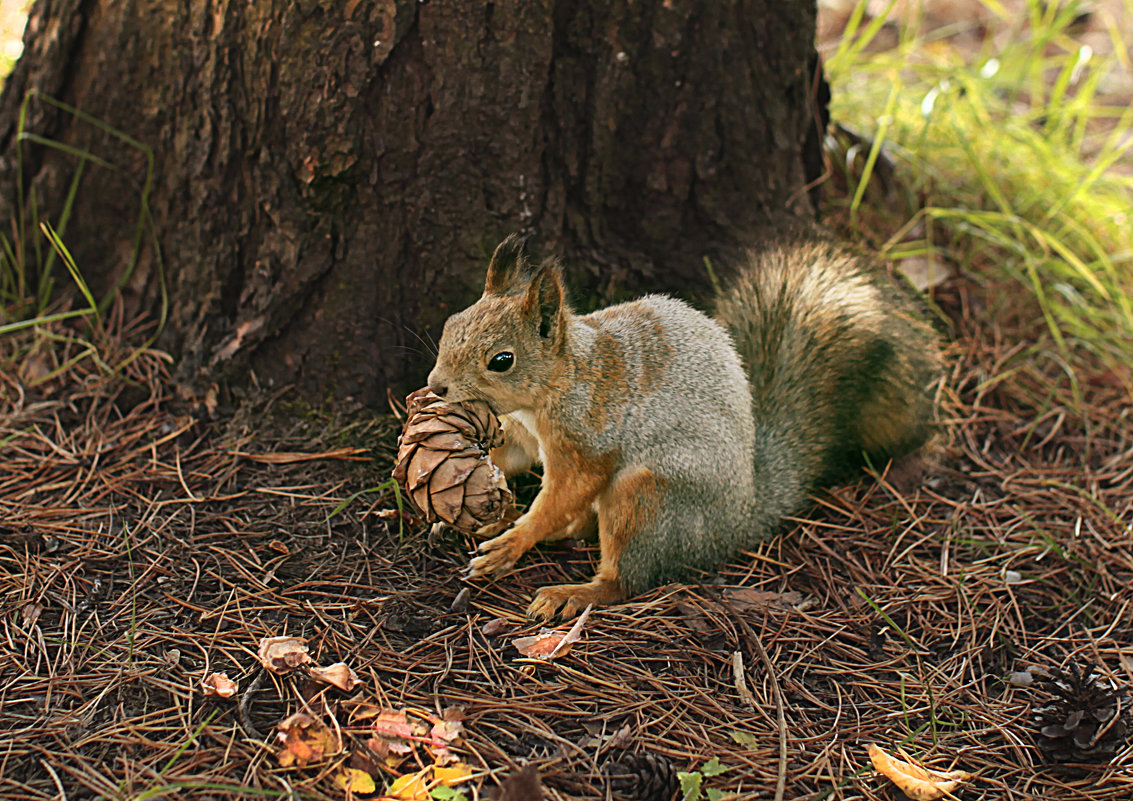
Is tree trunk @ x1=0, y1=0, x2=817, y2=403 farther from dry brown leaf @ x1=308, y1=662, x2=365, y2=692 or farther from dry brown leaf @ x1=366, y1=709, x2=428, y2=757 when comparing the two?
dry brown leaf @ x1=366, y1=709, x2=428, y2=757

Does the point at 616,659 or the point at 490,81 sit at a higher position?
the point at 490,81

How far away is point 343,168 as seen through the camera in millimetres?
2301

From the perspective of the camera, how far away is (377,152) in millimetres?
2297

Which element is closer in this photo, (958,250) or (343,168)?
(343,168)

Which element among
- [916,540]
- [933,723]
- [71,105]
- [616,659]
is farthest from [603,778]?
[71,105]

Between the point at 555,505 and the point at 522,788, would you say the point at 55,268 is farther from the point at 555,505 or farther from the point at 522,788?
the point at 522,788

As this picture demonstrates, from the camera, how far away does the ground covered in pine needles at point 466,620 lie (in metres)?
1.57

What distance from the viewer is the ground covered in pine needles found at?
157cm

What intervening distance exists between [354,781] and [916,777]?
3.13ft

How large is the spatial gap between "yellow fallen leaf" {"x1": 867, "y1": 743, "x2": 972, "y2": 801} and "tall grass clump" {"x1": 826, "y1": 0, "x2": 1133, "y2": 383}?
182cm

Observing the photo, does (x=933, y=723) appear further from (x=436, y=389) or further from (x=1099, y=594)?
(x=436, y=389)

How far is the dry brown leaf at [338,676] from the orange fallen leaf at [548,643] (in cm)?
34

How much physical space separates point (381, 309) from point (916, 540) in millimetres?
1517

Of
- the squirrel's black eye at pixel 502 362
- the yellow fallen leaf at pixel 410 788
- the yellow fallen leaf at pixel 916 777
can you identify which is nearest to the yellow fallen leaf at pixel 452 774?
the yellow fallen leaf at pixel 410 788
